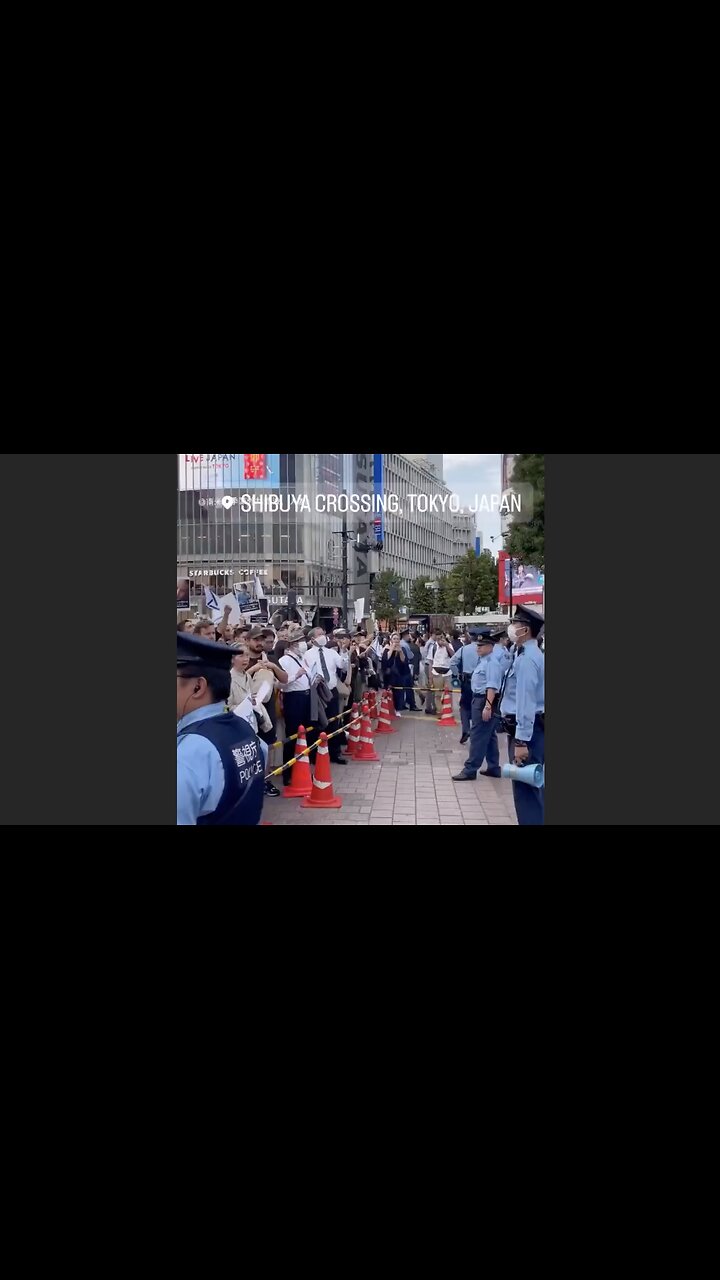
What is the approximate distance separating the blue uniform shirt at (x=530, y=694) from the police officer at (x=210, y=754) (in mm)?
1634

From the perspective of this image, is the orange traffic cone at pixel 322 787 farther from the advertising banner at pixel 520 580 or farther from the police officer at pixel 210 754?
the advertising banner at pixel 520 580

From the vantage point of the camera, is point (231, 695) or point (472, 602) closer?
point (231, 695)

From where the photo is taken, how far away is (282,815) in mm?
4844

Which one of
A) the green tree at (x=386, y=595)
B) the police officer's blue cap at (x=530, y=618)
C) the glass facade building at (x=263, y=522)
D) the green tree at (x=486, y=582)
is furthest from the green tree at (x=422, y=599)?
the police officer's blue cap at (x=530, y=618)

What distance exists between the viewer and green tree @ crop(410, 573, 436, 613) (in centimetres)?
527

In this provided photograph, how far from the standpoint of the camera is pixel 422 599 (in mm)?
5297

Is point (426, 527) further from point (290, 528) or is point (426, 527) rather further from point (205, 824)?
point (205, 824)

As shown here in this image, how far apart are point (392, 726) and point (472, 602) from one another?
99cm

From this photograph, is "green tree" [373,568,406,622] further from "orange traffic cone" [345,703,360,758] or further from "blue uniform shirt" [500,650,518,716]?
"blue uniform shirt" [500,650,518,716]

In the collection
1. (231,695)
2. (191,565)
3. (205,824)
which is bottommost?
(205,824)

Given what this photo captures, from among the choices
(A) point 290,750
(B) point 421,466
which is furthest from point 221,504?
(A) point 290,750

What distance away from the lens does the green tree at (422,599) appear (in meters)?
5.27

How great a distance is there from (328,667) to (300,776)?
0.75 m

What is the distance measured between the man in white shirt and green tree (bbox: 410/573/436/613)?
58 centimetres
